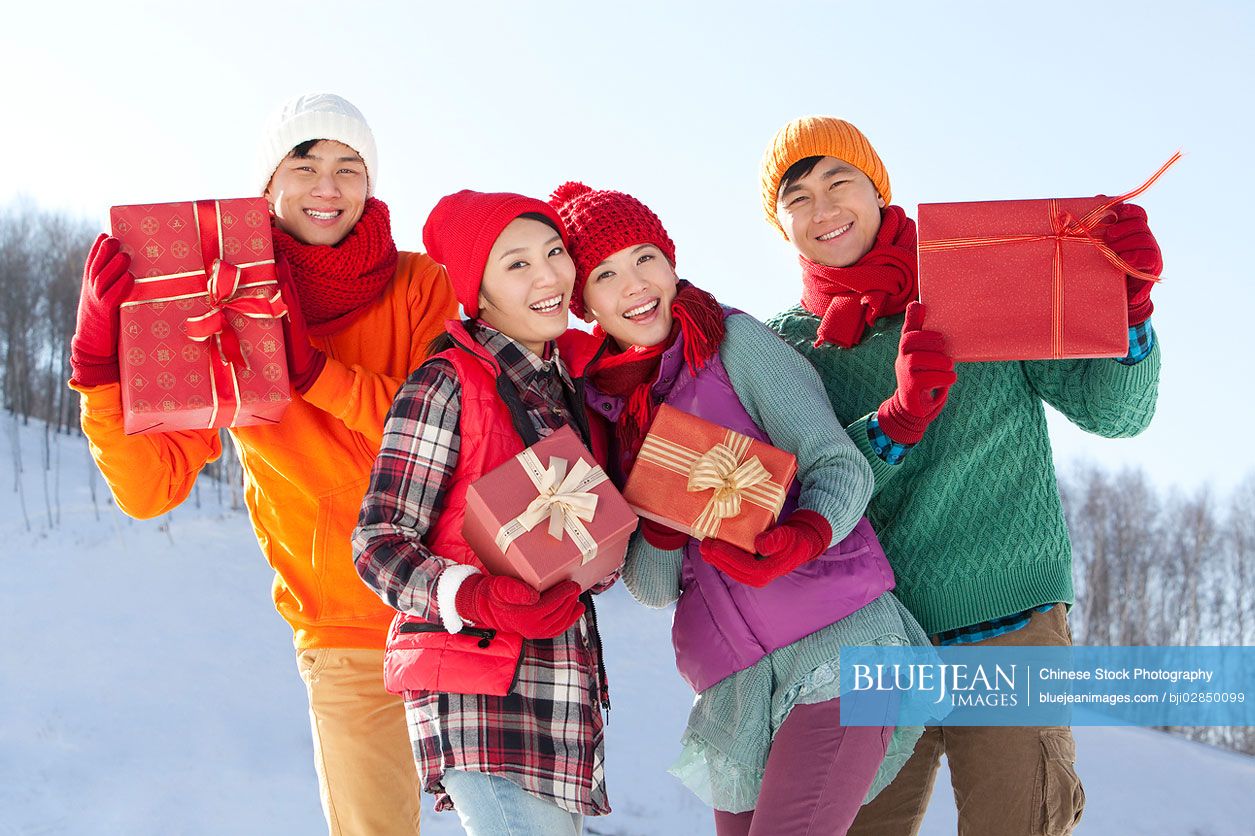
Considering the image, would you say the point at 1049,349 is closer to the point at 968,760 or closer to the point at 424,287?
the point at 968,760

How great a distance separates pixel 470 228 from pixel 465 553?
742mm

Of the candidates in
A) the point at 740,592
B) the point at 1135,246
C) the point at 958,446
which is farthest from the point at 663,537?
the point at 1135,246

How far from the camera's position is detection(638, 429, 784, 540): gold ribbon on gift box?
2.39 metres

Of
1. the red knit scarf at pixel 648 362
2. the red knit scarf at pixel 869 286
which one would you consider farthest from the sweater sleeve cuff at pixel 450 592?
the red knit scarf at pixel 869 286

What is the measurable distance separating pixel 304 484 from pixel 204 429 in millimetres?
282

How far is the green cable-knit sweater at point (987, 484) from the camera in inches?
107

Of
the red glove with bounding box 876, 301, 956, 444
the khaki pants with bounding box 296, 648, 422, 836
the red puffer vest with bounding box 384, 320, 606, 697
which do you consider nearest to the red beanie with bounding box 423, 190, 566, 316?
the red puffer vest with bounding box 384, 320, 606, 697

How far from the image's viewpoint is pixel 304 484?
118 inches

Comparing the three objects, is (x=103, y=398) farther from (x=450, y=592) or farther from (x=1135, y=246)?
(x=1135, y=246)

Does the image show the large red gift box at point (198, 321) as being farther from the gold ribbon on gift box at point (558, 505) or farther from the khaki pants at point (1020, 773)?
the khaki pants at point (1020, 773)

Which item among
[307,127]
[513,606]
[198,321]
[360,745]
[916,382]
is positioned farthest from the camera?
[307,127]

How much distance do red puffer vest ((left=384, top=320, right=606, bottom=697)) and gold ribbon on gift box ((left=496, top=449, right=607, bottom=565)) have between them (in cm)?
13

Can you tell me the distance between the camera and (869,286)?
280 cm

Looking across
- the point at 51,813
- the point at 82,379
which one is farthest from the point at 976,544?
the point at 51,813
